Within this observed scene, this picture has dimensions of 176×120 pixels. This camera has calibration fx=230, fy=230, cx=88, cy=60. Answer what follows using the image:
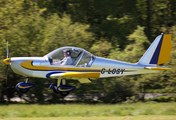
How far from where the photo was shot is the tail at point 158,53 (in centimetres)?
1038

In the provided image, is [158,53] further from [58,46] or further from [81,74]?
[58,46]

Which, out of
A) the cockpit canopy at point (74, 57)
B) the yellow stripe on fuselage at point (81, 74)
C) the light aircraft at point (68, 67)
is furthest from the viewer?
the cockpit canopy at point (74, 57)

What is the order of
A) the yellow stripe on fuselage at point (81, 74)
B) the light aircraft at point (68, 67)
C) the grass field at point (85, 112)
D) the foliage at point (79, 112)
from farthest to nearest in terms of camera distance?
the foliage at point (79, 112) → the grass field at point (85, 112) → the light aircraft at point (68, 67) → the yellow stripe on fuselage at point (81, 74)

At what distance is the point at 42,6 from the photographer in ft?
65.9

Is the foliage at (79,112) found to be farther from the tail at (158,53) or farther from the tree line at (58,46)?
the tree line at (58,46)

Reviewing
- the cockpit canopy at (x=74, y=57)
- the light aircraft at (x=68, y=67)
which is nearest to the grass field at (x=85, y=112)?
the light aircraft at (x=68, y=67)

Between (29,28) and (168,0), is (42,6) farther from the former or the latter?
(168,0)

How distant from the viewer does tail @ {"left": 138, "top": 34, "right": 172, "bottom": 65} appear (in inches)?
408

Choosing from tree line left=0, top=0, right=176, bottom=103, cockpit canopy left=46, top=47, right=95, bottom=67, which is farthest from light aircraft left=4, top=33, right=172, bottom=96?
tree line left=0, top=0, right=176, bottom=103

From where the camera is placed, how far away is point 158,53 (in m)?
10.5

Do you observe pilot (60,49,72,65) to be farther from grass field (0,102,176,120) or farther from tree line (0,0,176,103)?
tree line (0,0,176,103)

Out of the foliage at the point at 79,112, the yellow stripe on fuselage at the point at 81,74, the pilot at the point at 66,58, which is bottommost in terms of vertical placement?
the foliage at the point at 79,112

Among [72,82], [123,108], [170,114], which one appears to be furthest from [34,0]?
[170,114]

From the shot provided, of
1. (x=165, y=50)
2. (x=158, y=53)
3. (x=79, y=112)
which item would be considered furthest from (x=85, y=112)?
(x=165, y=50)
